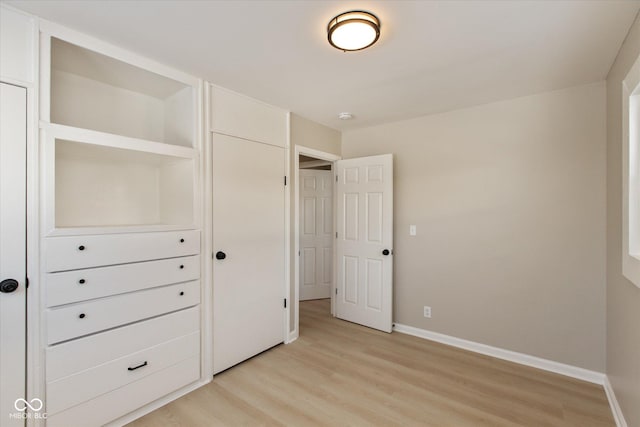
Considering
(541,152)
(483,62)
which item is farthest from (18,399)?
(541,152)

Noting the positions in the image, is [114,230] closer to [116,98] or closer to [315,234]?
[116,98]

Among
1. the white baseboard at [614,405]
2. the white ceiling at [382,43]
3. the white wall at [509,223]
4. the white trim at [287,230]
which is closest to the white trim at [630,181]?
the white ceiling at [382,43]

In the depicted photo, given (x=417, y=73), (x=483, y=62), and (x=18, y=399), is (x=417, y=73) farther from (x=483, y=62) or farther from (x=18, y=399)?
(x=18, y=399)

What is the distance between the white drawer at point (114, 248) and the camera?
1691 millimetres

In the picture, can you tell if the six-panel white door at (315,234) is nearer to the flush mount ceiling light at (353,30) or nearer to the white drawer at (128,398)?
the white drawer at (128,398)

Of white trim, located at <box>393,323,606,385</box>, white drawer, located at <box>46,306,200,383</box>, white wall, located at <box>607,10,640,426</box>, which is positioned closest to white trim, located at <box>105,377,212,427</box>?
white drawer, located at <box>46,306,200,383</box>

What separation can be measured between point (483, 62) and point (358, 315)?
2897 mm

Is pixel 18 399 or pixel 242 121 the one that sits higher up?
pixel 242 121

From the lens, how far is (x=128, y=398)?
6.41 feet

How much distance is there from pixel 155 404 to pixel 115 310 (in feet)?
2.55

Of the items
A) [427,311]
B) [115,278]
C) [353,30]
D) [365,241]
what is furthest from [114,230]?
[427,311]

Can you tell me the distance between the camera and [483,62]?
6.86 feet

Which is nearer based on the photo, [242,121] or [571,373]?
[571,373]

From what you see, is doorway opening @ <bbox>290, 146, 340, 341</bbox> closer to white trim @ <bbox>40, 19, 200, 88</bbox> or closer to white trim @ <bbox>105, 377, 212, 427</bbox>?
white trim @ <bbox>105, 377, 212, 427</bbox>
